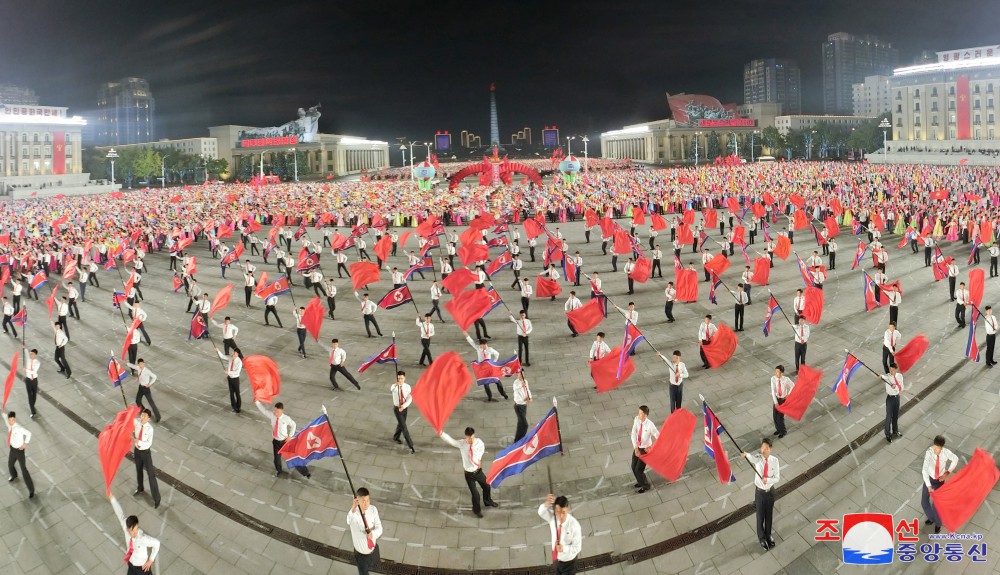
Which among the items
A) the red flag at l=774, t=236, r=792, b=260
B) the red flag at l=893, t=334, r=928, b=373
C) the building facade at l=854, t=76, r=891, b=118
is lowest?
the red flag at l=893, t=334, r=928, b=373

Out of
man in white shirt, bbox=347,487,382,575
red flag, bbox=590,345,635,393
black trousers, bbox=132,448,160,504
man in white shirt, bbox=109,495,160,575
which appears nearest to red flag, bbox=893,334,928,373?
red flag, bbox=590,345,635,393

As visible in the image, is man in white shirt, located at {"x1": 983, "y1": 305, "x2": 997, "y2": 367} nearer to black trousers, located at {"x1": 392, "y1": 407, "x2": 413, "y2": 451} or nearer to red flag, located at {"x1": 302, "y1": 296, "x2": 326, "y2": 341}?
black trousers, located at {"x1": 392, "y1": 407, "x2": 413, "y2": 451}

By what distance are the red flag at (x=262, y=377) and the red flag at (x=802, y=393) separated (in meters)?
8.55

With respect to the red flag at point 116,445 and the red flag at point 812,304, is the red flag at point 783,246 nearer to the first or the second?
the red flag at point 812,304

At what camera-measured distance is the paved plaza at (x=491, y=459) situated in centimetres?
747

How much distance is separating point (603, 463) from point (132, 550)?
6.40 metres

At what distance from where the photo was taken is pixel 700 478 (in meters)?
8.86

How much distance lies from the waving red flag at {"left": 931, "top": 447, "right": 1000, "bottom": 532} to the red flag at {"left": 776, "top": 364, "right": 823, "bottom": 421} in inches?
102

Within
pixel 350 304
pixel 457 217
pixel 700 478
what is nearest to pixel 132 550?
pixel 700 478

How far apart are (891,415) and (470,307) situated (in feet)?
28.1

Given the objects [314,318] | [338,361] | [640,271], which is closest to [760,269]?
[640,271]

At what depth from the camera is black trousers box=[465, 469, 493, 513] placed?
26.1 feet

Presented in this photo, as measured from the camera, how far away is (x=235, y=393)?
1166cm

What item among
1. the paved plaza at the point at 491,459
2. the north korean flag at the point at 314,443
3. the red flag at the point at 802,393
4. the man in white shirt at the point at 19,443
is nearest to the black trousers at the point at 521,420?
the paved plaza at the point at 491,459
